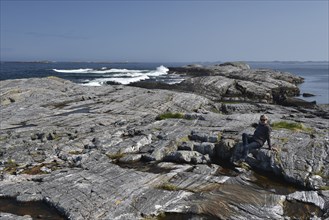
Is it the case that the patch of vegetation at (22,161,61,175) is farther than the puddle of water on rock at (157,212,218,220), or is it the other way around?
the patch of vegetation at (22,161,61,175)

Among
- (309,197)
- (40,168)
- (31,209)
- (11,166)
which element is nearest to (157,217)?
(31,209)

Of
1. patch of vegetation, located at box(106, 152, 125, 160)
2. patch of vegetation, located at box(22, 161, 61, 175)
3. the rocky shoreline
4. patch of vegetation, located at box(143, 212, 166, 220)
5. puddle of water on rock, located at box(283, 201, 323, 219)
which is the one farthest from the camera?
patch of vegetation, located at box(106, 152, 125, 160)

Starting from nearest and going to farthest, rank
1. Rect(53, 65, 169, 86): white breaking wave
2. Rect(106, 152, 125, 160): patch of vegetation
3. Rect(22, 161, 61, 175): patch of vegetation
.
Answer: Rect(22, 161, 61, 175): patch of vegetation < Rect(106, 152, 125, 160): patch of vegetation < Rect(53, 65, 169, 86): white breaking wave

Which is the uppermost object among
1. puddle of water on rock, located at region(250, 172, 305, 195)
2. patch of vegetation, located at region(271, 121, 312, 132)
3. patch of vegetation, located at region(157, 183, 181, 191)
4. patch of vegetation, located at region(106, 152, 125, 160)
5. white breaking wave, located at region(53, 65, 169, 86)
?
patch of vegetation, located at region(271, 121, 312, 132)

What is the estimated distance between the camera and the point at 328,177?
18.4 m

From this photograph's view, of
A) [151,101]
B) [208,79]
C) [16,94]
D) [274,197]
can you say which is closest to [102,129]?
[151,101]

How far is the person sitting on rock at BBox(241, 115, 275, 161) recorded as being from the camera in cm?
2042

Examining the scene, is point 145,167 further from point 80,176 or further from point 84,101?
point 84,101

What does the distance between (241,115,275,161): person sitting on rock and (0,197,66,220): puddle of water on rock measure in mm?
11446

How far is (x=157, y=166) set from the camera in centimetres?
2100

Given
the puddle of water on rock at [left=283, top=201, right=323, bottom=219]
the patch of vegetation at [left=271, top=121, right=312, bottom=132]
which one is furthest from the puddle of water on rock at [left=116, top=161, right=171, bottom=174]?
the patch of vegetation at [left=271, top=121, right=312, bottom=132]

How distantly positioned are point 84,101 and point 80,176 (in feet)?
85.4

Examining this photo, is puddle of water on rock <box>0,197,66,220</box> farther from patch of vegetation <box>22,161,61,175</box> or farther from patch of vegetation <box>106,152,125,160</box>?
patch of vegetation <box>106,152,125,160</box>

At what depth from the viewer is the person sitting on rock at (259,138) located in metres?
20.4
